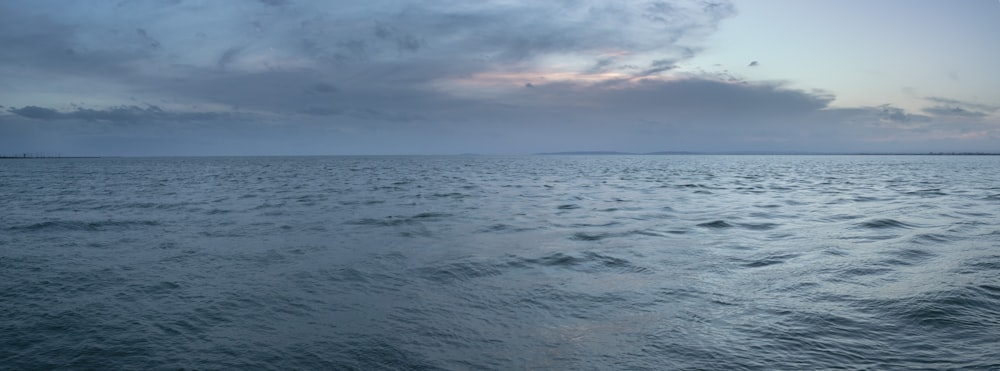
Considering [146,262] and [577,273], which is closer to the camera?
[577,273]

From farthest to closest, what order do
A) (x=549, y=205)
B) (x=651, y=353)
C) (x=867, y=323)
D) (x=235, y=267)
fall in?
(x=549, y=205)
(x=235, y=267)
(x=867, y=323)
(x=651, y=353)

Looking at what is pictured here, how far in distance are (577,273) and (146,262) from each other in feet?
34.5

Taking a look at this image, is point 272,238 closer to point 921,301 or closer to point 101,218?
point 101,218

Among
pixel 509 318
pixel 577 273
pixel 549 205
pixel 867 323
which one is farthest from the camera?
pixel 549 205

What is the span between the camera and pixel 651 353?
6.83 meters

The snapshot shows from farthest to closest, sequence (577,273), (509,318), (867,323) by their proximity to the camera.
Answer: (577,273)
(509,318)
(867,323)

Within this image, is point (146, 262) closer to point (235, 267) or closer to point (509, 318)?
point (235, 267)

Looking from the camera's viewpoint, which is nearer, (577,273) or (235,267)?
(577,273)

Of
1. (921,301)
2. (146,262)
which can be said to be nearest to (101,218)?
(146,262)

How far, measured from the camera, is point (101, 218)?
72.4 feet

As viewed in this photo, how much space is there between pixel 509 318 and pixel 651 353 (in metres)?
2.40

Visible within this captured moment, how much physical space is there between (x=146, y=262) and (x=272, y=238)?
13.7ft

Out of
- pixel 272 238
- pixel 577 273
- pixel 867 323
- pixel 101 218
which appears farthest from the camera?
pixel 101 218

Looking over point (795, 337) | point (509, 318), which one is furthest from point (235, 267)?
→ point (795, 337)
